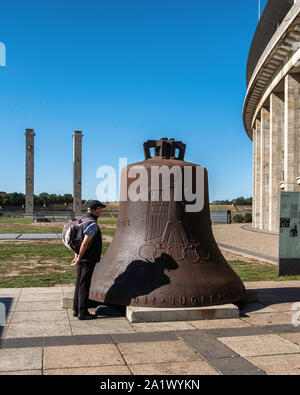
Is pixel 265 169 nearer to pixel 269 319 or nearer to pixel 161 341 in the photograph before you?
pixel 269 319

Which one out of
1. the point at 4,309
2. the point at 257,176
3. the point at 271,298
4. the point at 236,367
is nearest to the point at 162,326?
the point at 236,367

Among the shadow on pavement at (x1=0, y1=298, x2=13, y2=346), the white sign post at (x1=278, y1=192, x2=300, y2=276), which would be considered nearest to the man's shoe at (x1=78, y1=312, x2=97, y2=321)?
the shadow on pavement at (x1=0, y1=298, x2=13, y2=346)

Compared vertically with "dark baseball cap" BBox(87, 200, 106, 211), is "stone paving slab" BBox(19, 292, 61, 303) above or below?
below

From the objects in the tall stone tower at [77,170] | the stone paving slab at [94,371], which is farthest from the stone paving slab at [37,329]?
the tall stone tower at [77,170]

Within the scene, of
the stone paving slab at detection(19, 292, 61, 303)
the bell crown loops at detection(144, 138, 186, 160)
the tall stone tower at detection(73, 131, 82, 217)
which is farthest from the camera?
the tall stone tower at detection(73, 131, 82, 217)

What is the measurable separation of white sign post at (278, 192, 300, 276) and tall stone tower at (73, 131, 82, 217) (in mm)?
53207

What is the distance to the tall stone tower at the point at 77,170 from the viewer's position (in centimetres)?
6238

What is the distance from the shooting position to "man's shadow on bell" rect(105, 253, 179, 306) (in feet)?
17.8

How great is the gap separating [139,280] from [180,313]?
2.13 feet

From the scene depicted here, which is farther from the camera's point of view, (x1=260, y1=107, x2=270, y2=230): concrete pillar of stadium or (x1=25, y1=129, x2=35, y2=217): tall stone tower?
(x1=25, y1=129, x2=35, y2=217): tall stone tower

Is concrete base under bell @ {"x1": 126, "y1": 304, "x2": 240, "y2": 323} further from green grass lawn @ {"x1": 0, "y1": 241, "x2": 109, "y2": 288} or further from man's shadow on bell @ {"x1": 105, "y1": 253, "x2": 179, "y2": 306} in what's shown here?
green grass lawn @ {"x1": 0, "y1": 241, "x2": 109, "y2": 288}

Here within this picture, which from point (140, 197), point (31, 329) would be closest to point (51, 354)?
point (31, 329)

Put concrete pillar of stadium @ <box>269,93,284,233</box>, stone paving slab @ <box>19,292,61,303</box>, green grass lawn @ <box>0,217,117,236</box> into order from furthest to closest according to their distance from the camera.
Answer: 1. concrete pillar of stadium @ <box>269,93,284,233</box>
2. green grass lawn @ <box>0,217,117,236</box>
3. stone paving slab @ <box>19,292,61,303</box>
